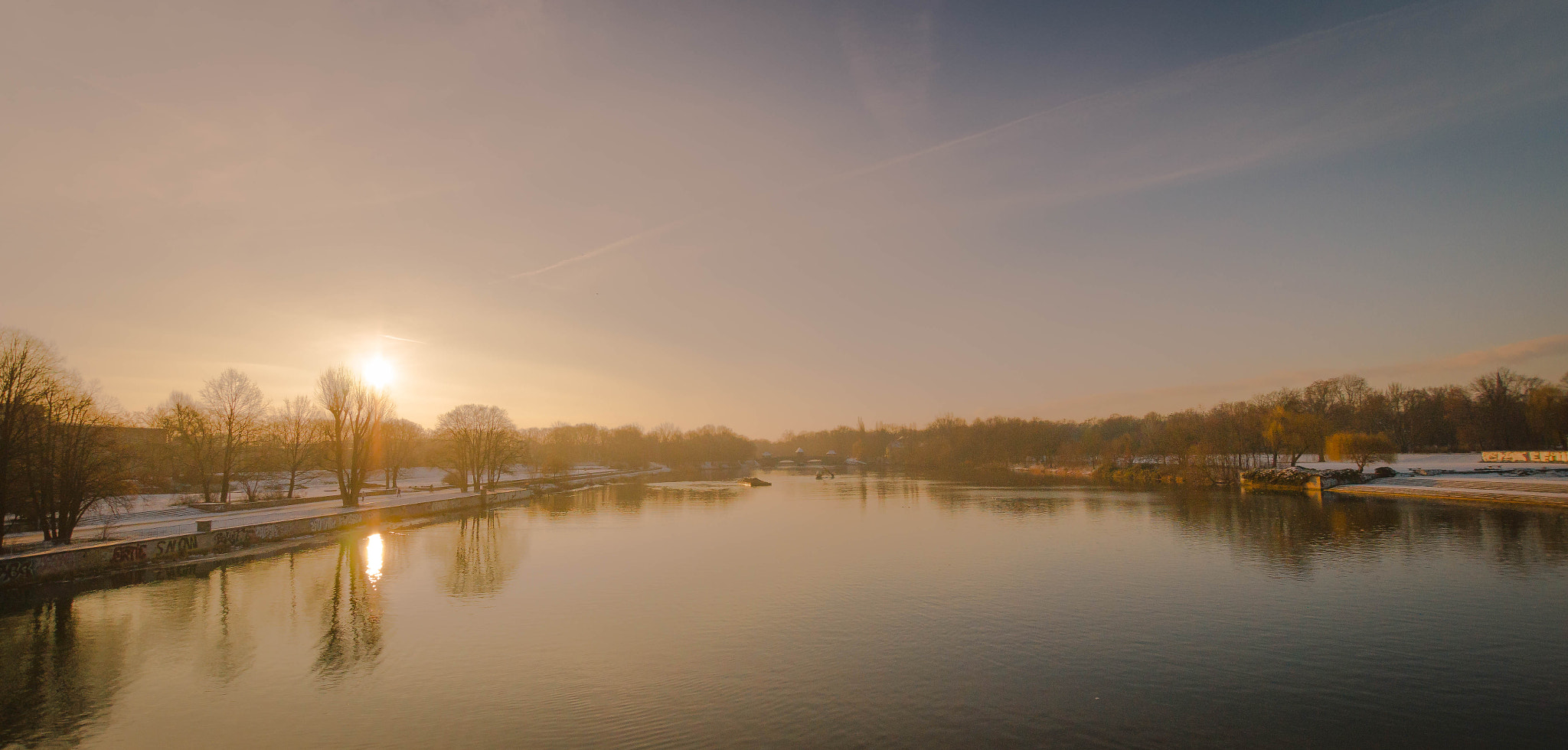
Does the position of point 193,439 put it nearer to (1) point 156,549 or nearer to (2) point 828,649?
(1) point 156,549

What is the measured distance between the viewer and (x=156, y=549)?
2723 cm

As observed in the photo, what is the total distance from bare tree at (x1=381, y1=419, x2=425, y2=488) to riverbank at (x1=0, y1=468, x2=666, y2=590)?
114ft

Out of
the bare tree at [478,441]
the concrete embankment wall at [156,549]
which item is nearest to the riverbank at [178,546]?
the concrete embankment wall at [156,549]

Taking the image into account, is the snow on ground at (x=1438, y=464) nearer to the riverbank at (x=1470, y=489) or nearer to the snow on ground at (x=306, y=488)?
the riverbank at (x=1470, y=489)

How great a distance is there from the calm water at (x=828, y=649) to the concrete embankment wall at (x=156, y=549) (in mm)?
2887

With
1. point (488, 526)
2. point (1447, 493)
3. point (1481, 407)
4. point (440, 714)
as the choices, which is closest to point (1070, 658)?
point (440, 714)

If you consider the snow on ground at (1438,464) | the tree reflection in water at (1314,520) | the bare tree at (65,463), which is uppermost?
the bare tree at (65,463)

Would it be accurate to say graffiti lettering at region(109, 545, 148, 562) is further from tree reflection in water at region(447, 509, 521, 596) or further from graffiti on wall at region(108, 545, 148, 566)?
tree reflection in water at region(447, 509, 521, 596)

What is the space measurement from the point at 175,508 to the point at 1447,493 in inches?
3313

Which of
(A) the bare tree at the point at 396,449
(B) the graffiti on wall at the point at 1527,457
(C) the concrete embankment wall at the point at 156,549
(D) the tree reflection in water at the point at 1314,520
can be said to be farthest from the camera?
(A) the bare tree at the point at 396,449

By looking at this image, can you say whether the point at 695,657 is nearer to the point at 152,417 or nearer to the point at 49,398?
the point at 49,398

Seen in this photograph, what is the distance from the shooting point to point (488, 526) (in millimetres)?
42406

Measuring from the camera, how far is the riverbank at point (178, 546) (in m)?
22.8

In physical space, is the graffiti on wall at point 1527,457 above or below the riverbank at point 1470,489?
above
